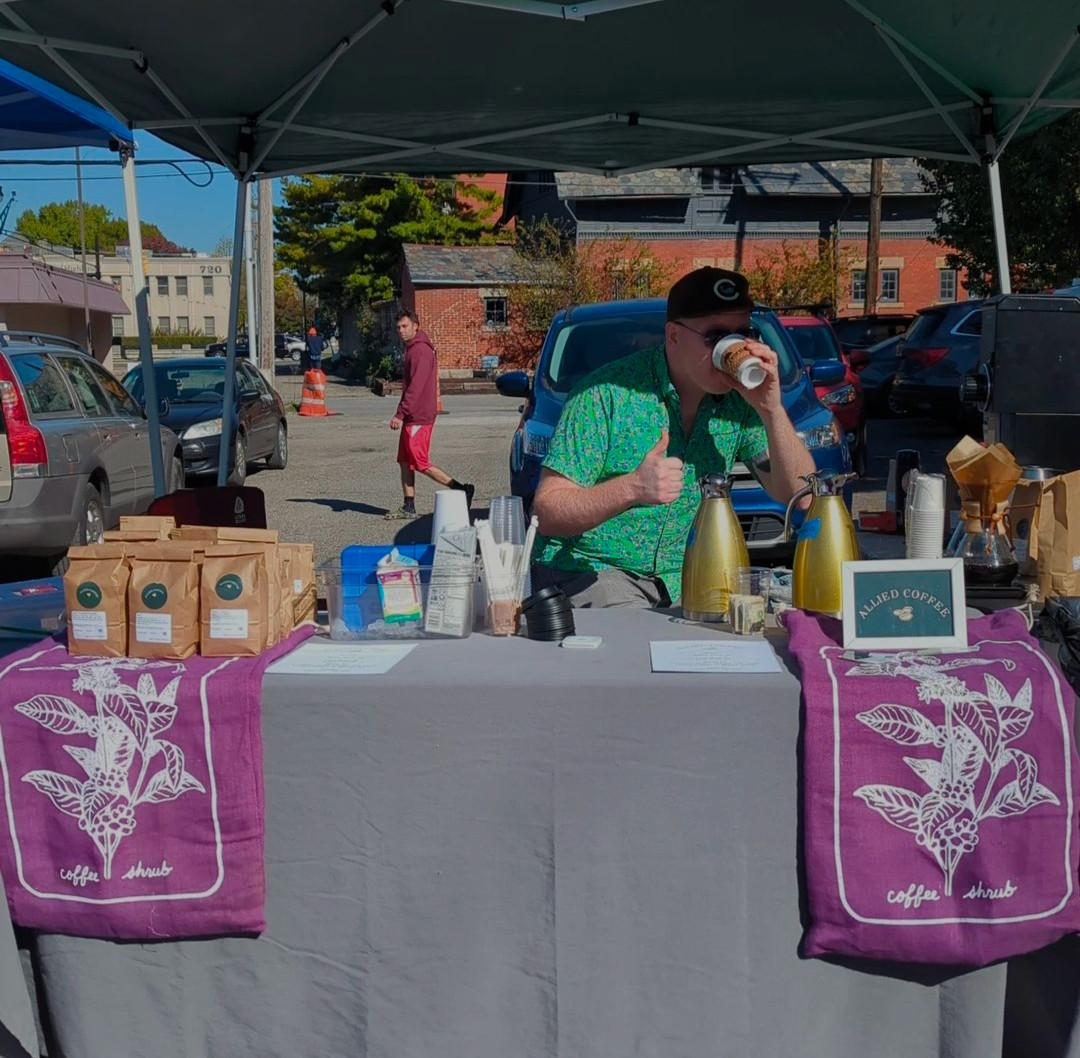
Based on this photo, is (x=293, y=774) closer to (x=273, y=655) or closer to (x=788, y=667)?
(x=273, y=655)

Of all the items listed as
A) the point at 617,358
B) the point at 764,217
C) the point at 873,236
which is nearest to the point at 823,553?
the point at 617,358

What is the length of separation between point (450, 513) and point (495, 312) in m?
36.6

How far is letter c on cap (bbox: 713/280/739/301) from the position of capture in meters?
3.11

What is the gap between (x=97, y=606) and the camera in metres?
2.48

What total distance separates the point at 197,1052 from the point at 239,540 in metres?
1.10

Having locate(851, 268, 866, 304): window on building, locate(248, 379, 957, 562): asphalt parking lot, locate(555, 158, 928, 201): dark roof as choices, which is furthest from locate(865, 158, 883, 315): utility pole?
locate(248, 379, 957, 562): asphalt parking lot

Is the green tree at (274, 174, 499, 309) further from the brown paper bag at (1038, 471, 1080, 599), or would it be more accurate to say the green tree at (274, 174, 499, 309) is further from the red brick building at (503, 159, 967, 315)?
the brown paper bag at (1038, 471, 1080, 599)

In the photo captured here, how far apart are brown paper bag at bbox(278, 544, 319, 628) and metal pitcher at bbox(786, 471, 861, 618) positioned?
1164mm

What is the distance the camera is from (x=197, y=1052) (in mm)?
2484

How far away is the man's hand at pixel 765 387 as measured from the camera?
284 cm

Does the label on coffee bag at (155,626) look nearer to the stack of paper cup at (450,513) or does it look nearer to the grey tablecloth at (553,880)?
the grey tablecloth at (553,880)

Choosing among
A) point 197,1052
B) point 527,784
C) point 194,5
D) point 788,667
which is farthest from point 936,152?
point 197,1052

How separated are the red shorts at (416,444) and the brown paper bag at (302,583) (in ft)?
25.2

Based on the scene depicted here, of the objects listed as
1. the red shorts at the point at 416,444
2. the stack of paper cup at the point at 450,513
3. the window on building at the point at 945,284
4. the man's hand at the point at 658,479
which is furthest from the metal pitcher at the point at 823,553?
the window on building at the point at 945,284
